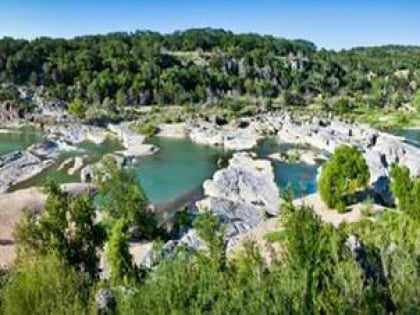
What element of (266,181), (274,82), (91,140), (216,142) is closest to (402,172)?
(266,181)

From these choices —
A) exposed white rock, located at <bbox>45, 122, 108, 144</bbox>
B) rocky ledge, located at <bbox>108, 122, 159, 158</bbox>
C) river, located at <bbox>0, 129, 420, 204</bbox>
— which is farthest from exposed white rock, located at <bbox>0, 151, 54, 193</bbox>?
exposed white rock, located at <bbox>45, 122, 108, 144</bbox>

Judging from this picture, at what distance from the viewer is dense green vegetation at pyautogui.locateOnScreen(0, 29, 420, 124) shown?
15500 cm

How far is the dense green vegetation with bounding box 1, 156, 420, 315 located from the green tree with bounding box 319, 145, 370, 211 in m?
18.9

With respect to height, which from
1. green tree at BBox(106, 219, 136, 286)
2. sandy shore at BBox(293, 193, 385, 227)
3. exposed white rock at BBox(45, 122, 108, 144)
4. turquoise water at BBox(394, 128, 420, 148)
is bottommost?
turquoise water at BBox(394, 128, 420, 148)

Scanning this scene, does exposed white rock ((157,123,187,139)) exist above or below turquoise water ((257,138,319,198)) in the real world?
below

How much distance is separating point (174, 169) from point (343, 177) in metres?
32.5

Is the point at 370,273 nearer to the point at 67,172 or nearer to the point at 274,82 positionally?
the point at 67,172

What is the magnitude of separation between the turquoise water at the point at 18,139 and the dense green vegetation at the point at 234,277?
66735 millimetres

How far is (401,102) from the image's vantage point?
16250cm

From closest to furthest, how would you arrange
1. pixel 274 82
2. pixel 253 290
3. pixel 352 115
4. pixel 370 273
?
pixel 253 290
pixel 370 273
pixel 352 115
pixel 274 82

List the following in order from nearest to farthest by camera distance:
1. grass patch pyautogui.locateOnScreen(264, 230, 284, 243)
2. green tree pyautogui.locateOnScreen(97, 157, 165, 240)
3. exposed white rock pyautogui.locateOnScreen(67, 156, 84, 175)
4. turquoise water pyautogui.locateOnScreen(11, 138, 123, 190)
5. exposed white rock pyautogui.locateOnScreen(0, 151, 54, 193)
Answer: grass patch pyautogui.locateOnScreen(264, 230, 284, 243) → green tree pyautogui.locateOnScreen(97, 157, 165, 240) → turquoise water pyautogui.locateOnScreen(11, 138, 123, 190) → exposed white rock pyautogui.locateOnScreen(0, 151, 54, 193) → exposed white rock pyautogui.locateOnScreen(67, 156, 84, 175)

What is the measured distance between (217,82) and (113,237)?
134m

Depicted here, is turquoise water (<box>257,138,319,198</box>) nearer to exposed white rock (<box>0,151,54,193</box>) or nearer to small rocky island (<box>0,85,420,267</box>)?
small rocky island (<box>0,85,420,267</box>)

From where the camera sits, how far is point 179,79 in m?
165
